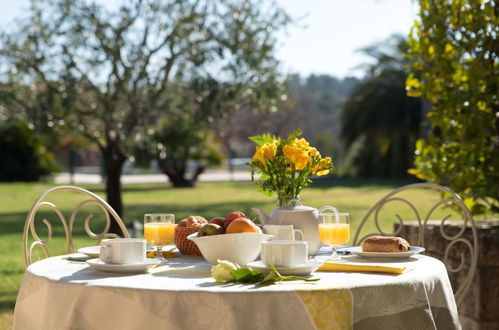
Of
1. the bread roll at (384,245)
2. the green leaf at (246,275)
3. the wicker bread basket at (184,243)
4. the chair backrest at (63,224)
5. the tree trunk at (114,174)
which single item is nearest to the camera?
the green leaf at (246,275)

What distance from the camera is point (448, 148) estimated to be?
17.0ft

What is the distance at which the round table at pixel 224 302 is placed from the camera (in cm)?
215

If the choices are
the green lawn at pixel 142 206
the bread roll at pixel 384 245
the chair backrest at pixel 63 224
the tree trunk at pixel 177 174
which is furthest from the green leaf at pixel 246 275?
the tree trunk at pixel 177 174

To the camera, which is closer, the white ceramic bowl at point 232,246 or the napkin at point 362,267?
the napkin at point 362,267

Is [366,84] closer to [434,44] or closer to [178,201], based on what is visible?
[178,201]

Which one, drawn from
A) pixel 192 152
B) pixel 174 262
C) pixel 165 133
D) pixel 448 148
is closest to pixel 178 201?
pixel 165 133

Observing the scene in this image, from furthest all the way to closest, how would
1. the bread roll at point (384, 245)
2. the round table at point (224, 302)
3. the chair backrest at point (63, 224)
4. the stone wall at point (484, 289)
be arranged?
1. the stone wall at point (484, 289)
2. the chair backrest at point (63, 224)
3. the bread roll at point (384, 245)
4. the round table at point (224, 302)

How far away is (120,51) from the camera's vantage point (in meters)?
9.85

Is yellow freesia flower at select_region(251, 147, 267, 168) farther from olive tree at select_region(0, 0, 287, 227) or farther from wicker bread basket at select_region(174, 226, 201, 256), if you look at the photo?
olive tree at select_region(0, 0, 287, 227)

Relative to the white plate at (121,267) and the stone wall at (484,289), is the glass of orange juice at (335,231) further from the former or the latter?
the stone wall at (484,289)

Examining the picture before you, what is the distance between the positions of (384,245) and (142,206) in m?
14.1

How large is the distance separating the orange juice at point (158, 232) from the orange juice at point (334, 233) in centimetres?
68

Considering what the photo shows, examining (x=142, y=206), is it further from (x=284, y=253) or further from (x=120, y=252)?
(x=284, y=253)

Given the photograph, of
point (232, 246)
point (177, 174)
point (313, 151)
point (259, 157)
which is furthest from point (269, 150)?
point (177, 174)
